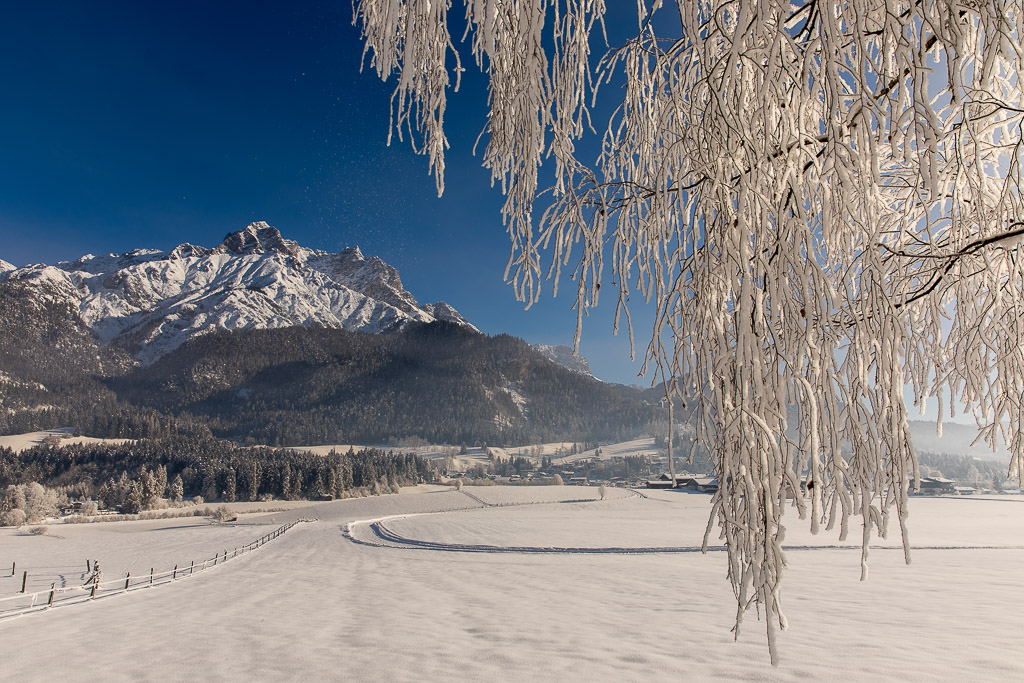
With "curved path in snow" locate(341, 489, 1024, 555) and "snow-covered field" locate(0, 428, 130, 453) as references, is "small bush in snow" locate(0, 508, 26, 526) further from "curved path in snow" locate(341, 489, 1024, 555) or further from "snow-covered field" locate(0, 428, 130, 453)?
"snow-covered field" locate(0, 428, 130, 453)

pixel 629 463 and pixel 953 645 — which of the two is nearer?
pixel 953 645

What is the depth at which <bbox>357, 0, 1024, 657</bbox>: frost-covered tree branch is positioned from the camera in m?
1.27

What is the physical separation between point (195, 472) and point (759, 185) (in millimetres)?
60619

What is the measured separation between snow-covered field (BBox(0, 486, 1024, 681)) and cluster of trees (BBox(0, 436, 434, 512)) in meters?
38.3

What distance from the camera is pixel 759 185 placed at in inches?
53.4

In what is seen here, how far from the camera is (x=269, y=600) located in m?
8.33

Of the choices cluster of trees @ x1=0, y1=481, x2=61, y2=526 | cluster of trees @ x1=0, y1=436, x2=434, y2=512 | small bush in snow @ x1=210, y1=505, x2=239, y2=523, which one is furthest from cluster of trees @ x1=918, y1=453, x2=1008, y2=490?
cluster of trees @ x1=0, y1=481, x2=61, y2=526

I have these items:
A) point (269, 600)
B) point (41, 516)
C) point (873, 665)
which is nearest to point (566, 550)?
point (269, 600)

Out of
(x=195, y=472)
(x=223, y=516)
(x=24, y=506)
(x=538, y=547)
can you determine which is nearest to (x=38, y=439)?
(x=195, y=472)

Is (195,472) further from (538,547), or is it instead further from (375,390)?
(375,390)

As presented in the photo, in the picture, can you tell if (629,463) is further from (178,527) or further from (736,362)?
(736,362)

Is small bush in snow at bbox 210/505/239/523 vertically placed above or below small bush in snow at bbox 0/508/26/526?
below

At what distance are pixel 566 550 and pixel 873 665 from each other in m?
12.0

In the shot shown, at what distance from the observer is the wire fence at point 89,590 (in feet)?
28.9
